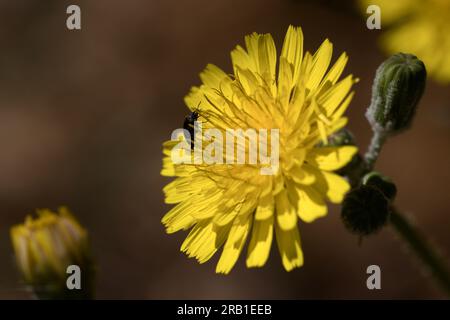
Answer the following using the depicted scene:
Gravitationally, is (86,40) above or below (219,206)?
above

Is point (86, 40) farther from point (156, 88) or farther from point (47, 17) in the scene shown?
point (156, 88)

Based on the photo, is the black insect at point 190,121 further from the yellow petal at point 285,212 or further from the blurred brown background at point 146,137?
the blurred brown background at point 146,137

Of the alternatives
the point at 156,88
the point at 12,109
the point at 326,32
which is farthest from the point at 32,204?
the point at 326,32

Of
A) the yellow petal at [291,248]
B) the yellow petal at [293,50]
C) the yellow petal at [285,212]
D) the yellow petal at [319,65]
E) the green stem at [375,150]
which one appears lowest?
the yellow petal at [291,248]

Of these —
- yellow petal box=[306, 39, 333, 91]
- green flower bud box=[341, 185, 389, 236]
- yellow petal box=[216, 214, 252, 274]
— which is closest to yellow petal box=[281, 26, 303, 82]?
yellow petal box=[306, 39, 333, 91]

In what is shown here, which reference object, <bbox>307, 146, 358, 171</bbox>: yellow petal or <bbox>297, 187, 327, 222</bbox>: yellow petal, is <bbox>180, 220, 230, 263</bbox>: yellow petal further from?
<bbox>307, 146, 358, 171</bbox>: yellow petal

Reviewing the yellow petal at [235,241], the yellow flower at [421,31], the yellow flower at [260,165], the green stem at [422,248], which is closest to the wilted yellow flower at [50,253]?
the yellow flower at [260,165]

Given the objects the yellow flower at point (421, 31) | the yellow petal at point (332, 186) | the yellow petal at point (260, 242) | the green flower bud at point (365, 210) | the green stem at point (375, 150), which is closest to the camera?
the yellow petal at point (332, 186)
